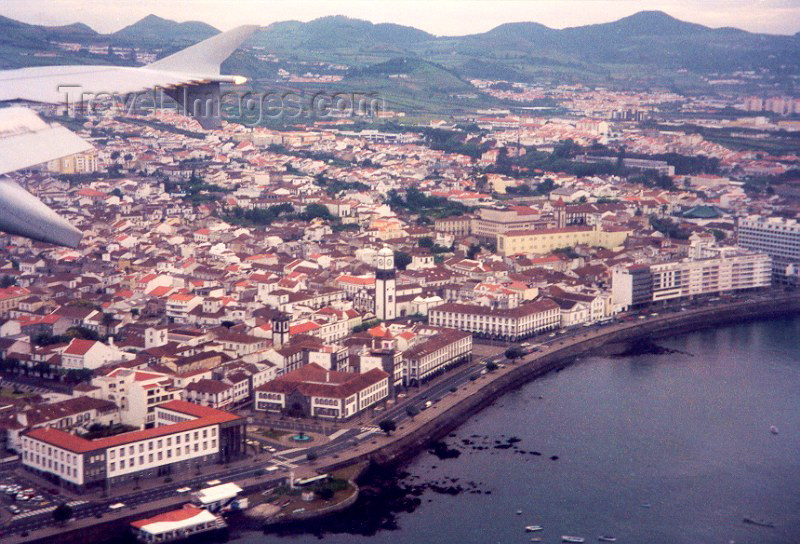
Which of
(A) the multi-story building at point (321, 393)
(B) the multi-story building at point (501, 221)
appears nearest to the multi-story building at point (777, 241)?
(B) the multi-story building at point (501, 221)

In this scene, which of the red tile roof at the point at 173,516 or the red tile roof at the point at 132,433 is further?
the red tile roof at the point at 132,433

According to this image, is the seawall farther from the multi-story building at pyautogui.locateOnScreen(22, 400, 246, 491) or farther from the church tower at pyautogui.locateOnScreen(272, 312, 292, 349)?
the church tower at pyautogui.locateOnScreen(272, 312, 292, 349)

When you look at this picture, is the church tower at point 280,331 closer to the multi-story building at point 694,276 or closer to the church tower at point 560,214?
the multi-story building at point 694,276

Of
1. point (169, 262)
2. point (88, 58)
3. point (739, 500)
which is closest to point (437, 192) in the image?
point (169, 262)

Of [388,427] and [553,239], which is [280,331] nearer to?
[388,427]

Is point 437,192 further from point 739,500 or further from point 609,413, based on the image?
point 739,500

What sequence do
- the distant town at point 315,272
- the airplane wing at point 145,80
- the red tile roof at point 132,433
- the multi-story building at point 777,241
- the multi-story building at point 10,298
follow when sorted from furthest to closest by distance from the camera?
the multi-story building at point 777,241 → the multi-story building at point 10,298 → the distant town at point 315,272 → the red tile roof at point 132,433 → the airplane wing at point 145,80
